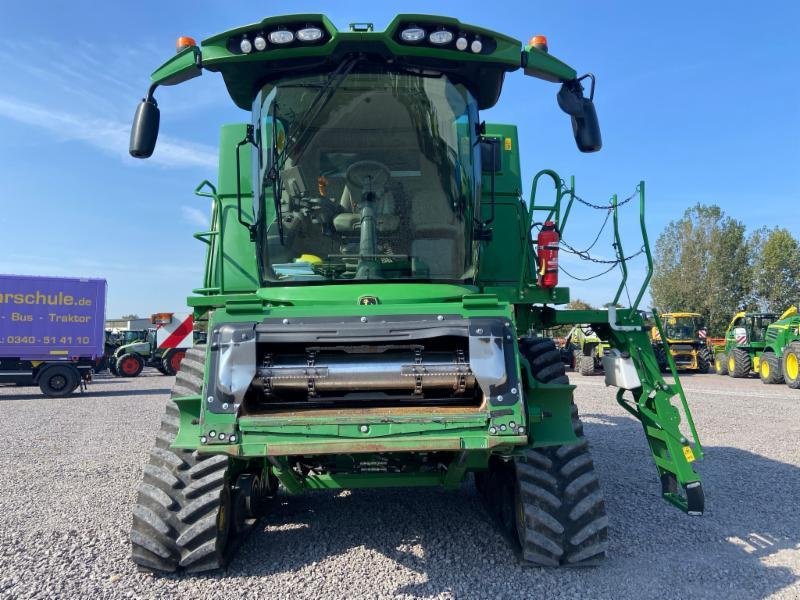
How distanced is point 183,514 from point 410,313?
166cm

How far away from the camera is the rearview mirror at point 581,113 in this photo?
3.84 meters

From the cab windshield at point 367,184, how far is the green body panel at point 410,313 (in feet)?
0.36

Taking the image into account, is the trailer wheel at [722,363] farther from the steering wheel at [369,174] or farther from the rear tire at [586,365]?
the steering wheel at [369,174]

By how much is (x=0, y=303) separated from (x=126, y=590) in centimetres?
1558

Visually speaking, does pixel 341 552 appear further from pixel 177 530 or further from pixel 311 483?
pixel 177 530

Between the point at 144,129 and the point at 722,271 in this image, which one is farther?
the point at 722,271

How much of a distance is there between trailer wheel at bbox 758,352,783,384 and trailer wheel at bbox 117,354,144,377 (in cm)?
2301

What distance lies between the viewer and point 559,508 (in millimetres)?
3379

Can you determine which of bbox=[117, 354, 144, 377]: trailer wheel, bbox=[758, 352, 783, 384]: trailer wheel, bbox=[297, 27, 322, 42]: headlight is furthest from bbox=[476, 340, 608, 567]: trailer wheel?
bbox=[117, 354, 144, 377]: trailer wheel

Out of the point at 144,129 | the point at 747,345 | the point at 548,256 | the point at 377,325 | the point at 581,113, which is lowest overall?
the point at 747,345

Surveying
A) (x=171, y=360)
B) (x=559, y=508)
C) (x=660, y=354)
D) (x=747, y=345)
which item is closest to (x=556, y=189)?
(x=559, y=508)

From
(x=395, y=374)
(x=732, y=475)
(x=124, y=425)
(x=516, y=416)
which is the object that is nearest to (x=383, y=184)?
(x=395, y=374)

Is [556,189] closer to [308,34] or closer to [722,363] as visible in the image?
[308,34]

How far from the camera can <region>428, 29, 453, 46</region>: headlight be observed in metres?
3.51
